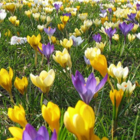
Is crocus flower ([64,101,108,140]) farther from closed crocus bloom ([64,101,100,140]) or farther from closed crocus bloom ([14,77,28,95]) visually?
closed crocus bloom ([14,77,28,95])

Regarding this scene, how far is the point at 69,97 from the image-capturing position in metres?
1.45

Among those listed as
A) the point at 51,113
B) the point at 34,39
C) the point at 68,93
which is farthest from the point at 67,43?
the point at 51,113

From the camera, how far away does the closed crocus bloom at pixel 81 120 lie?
611mm

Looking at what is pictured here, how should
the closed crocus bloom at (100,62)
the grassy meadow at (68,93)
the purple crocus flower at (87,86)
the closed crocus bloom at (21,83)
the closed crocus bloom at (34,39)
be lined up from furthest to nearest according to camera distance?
the closed crocus bloom at (34,39)
the closed crocus bloom at (21,83)
the closed crocus bloom at (100,62)
the purple crocus flower at (87,86)
the grassy meadow at (68,93)

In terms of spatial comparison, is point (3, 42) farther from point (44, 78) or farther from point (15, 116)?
point (15, 116)

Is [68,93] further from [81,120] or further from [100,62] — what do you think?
[81,120]

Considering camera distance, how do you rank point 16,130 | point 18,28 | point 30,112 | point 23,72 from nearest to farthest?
point 16,130 → point 30,112 → point 23,72 → point 18,28

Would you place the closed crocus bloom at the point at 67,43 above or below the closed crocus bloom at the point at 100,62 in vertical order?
below

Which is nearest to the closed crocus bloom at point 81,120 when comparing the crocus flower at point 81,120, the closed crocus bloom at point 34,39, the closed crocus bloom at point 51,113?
the crocus flower at point 81,120

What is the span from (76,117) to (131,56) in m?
1.75

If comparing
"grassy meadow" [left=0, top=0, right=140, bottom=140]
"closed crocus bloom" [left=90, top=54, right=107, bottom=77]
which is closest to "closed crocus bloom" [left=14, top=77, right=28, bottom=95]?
"grassy meadow" [left=0, top=0, right=140, bottom=140]

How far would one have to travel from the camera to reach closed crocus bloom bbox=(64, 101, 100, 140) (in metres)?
0.61

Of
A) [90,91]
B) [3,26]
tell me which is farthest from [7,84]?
[3,26]

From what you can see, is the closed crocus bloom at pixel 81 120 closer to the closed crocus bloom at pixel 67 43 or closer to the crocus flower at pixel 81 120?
the crocus flower at pixel 81 120
